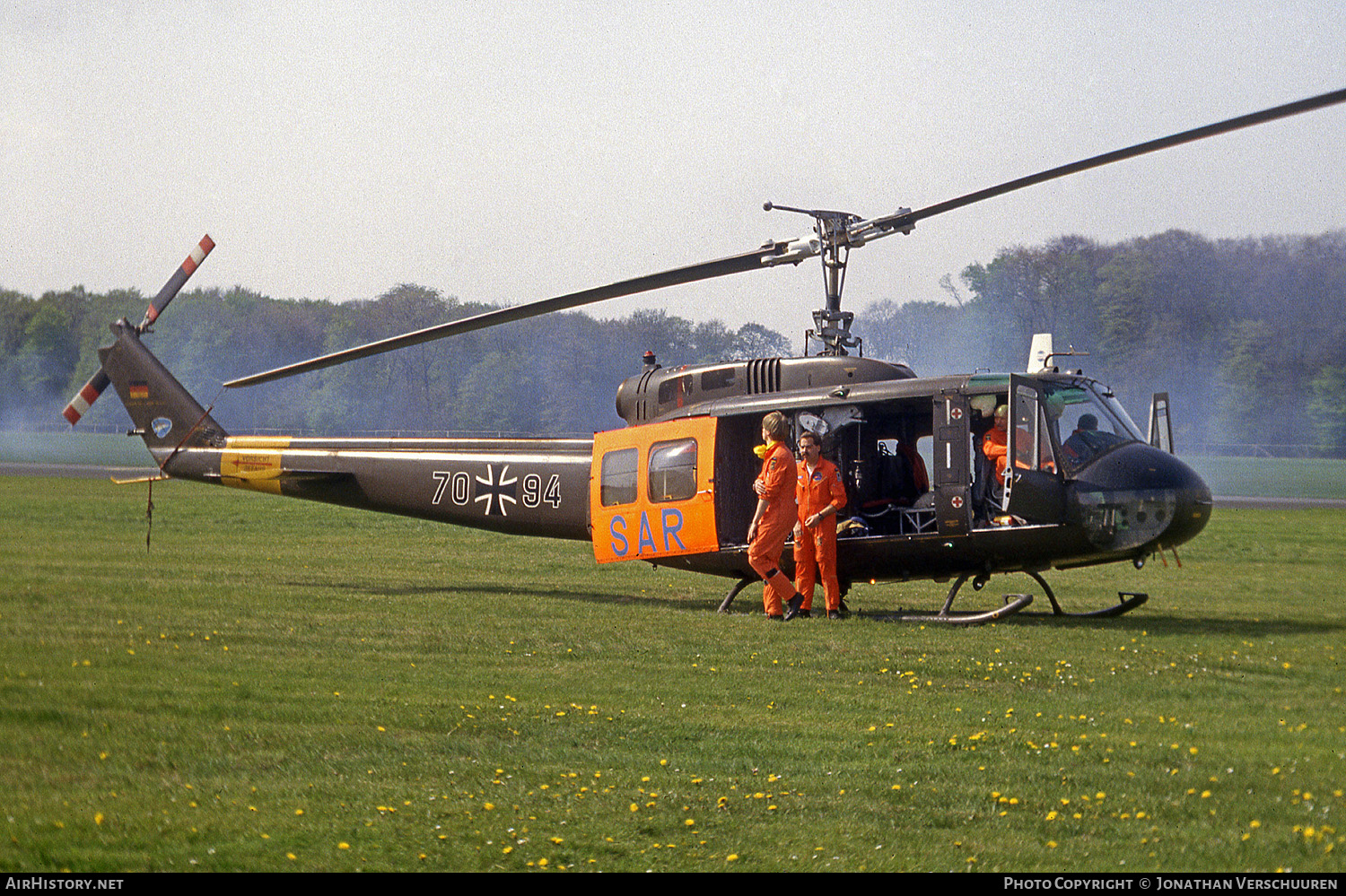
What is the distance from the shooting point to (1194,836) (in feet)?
16.5

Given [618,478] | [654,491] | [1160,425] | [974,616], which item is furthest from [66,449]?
[1160,425]

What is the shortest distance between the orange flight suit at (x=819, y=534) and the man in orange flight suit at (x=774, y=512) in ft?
0.46

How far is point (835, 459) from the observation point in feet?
40.8

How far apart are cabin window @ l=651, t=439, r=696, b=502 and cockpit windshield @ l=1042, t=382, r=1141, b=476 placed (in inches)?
139

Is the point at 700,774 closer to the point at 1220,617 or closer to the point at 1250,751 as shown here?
the point at 1250,751

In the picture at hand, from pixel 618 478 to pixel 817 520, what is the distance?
243cm

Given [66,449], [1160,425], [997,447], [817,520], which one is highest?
[66,449]

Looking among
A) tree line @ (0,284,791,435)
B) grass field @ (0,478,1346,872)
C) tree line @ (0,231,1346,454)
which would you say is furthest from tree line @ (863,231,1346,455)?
grass field @ (0,478,1346,872)

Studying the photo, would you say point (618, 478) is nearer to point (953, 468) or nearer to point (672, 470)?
point (672, 470)

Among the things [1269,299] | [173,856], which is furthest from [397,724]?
[1269,299]

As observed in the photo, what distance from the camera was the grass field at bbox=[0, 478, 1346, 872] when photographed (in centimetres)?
490

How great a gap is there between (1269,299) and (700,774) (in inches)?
1367

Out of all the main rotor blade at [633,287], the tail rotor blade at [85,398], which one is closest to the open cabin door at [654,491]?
the main rotor blade at [633,287]

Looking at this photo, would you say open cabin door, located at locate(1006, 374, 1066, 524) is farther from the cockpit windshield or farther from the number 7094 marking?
the number 7094 marking
